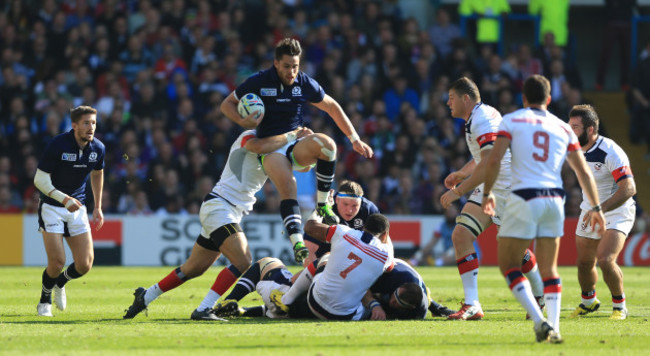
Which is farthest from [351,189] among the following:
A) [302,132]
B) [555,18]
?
[555,18]

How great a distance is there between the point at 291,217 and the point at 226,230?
2.37 ft

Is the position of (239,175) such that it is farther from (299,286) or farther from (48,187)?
(48,187)

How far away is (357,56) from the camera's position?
23.2m

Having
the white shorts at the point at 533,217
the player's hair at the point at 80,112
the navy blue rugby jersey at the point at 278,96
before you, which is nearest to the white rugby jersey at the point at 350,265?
the navy blue rugby jersey at the point at 278,96

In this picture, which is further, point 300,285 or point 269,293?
point 269,293

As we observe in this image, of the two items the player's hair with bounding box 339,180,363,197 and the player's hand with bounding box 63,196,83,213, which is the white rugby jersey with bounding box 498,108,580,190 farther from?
the player's hand with bounding box 63,196,83,213

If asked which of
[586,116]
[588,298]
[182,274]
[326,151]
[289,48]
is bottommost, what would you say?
[588,298]

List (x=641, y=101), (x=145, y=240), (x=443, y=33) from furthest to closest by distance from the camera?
(x=443, y=33)
(x=641, y=101)
(x=145, y=240)

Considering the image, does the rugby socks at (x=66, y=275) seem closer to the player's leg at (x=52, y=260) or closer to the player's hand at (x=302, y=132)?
the player's leg at (x=52, y=260)

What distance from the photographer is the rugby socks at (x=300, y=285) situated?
10.1 meters

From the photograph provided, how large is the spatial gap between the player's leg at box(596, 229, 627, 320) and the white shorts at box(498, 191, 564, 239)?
2658 mm

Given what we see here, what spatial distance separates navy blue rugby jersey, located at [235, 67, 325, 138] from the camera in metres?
9.90

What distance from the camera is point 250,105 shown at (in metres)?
9.60

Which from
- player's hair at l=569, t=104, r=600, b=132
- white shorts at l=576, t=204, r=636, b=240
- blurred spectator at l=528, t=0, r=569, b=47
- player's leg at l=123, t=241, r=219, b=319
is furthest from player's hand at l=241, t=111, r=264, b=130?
blurred spectator at l=528, t=0, r=569, b=47
